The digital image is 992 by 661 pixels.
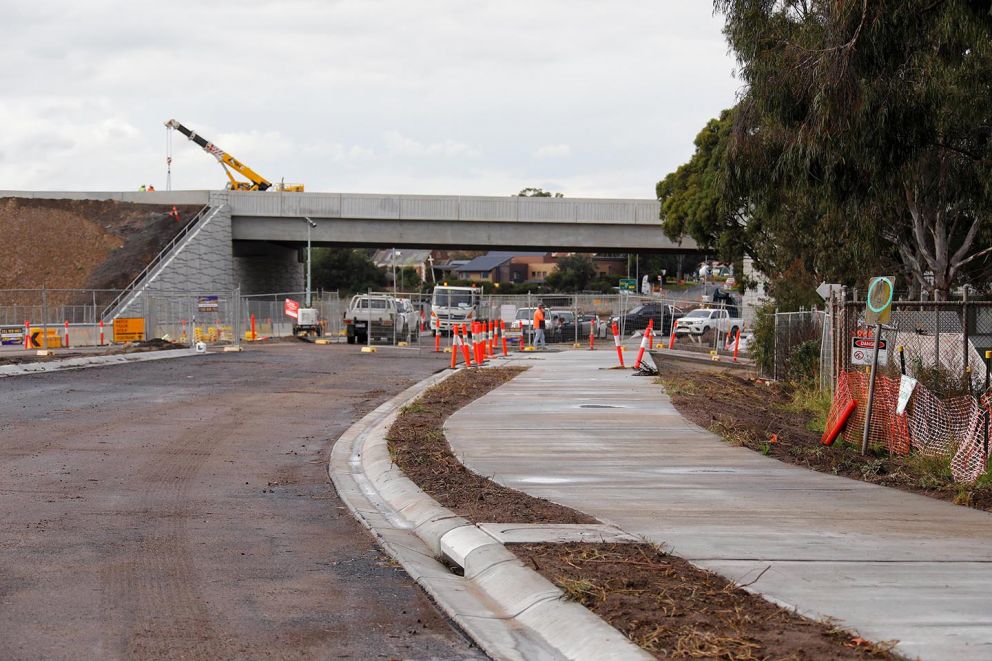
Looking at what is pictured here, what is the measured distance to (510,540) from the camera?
798cm

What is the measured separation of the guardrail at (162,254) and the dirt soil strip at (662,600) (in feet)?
159

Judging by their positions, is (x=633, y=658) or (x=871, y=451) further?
(x=871, y=451)

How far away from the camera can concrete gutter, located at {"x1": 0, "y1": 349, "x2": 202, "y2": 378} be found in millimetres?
26242

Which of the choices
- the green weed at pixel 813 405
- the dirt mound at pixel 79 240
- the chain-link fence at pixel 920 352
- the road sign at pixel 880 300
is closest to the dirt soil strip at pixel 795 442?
the green weed at pixel 813 405

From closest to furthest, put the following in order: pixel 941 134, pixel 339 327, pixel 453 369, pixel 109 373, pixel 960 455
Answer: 1. pixel 960 455
2. pixel 941 134
3. pixel 109 373
4. pixel 453 369
5. pixel 339 327

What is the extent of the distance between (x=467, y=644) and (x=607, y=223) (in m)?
61.2

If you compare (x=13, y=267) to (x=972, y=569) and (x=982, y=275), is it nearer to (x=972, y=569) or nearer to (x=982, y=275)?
(x=982, y=275)

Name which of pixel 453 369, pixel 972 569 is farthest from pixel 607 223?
pixel 972 569

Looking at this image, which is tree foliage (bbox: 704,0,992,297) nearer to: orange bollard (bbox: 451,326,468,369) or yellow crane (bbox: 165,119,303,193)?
orange bollard (bbox: 451,326,468,369)

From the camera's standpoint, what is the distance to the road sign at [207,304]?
159 feet

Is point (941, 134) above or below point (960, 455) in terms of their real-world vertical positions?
above

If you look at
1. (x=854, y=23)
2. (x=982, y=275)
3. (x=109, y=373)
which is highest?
(x=854, y=23)

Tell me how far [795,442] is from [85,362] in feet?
66.7

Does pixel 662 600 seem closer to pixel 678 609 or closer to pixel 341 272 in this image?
pixel 678 609
